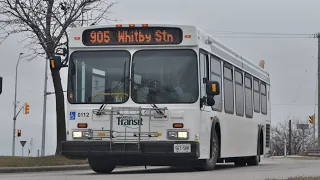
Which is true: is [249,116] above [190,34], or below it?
below

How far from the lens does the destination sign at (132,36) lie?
16.5m

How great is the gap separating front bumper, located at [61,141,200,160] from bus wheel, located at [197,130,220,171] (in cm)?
139

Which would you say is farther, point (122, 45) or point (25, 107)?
point (25, 107)

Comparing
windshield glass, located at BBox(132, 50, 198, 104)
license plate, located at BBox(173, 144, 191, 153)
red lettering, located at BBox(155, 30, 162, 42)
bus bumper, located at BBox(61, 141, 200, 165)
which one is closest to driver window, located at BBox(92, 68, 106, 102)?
windshield glass, located at BBox(132, 50, 198, 104)

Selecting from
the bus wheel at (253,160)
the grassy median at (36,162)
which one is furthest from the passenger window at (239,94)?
the grassy median at (36,162)

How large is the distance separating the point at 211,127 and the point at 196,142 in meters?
1.39

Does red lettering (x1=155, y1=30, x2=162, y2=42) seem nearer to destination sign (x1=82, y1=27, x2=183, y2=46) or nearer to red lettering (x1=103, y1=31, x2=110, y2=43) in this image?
destination sign (x1=82, y1=27, x2=183, y2=46)

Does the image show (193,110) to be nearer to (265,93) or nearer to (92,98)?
(92,98)

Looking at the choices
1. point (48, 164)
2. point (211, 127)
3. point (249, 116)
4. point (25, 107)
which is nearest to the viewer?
point (211, 127)

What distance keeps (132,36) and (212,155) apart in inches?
142

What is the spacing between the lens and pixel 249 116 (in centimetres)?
2208

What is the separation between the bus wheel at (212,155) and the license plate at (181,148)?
149cm

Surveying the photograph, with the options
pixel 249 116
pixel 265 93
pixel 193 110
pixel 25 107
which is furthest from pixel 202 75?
pixel 25 107

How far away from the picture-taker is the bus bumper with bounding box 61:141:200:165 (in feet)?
51.7
